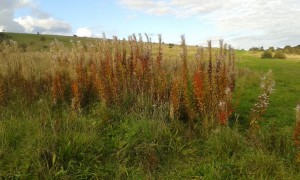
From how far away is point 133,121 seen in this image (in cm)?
671

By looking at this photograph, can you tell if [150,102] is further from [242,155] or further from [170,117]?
[242,155]

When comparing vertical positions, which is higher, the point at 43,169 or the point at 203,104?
the point at 203,104

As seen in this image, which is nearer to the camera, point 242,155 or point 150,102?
point 242,155

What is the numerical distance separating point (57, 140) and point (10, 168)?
2.95 ft

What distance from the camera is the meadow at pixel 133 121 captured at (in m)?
5.36

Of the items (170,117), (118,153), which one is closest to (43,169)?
(118,153)

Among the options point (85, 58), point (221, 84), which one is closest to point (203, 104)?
point (221, 84)

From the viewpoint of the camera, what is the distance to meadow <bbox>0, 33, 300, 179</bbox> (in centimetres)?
536

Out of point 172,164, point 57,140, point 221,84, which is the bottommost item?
point 172,164

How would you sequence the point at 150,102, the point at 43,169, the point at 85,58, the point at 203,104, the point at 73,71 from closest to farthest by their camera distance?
the point at 43,169
the point at 203,104
the point at 150,102
the point at 73,71
the point at 85,58

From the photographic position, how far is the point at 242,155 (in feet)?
18.0

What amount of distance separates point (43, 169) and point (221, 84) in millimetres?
4020

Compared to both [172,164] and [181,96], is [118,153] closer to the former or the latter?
[172,164]

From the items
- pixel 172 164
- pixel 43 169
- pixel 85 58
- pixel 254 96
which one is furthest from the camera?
pixel 254 96
